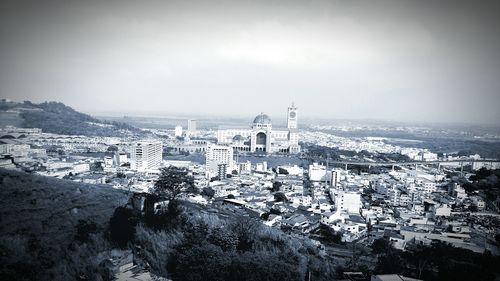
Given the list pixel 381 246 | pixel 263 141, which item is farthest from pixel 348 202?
pixel 263 141

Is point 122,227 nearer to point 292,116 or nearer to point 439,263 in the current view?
point 439,263

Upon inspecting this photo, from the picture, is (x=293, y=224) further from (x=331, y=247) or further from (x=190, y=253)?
(x=190, y=253)

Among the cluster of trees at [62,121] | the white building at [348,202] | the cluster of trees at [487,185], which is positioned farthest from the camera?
the cluster of trees at [62,121]

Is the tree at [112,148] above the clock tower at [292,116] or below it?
below

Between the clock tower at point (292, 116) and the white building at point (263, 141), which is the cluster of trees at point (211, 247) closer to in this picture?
the white building at point (263, 141)

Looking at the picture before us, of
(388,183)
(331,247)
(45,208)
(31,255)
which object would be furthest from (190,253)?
(388,183)

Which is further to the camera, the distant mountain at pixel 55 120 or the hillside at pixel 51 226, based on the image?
the distant mountain at pixel 55 120

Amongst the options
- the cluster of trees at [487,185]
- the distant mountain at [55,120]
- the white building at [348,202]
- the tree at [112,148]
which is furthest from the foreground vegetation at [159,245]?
the tree at [112,148]
